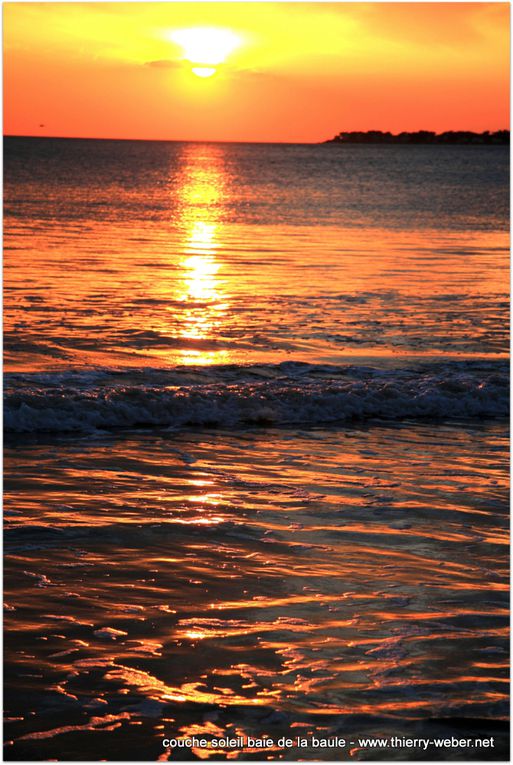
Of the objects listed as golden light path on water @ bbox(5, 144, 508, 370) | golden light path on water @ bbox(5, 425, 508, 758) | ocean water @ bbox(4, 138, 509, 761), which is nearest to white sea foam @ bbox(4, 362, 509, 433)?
ocean water @ bbox(4, 138, 509, 761)

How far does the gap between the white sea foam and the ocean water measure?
46 millimetres

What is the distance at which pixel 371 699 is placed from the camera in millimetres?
5391

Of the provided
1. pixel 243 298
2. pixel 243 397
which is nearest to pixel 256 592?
pixel 243 397

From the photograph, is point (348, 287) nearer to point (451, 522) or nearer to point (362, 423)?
point (362, 423)

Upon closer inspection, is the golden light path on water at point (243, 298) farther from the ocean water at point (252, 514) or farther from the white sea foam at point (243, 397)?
the white sea foam at point (243, 397)

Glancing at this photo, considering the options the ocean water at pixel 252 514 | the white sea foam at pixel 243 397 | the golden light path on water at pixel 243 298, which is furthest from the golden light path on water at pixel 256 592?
the golden light path on water at pixel 243 298

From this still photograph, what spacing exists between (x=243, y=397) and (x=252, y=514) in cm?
521

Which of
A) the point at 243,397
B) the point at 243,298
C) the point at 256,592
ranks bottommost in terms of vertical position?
the point at 256,592

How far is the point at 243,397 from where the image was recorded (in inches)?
542

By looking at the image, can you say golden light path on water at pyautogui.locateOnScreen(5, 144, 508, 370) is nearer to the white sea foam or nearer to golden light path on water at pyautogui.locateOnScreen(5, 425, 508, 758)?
the white sea foam

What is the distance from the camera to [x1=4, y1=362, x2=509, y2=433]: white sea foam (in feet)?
42.2

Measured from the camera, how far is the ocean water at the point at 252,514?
17.4ft

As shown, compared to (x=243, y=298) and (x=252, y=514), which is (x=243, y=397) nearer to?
(x=252, y=514)

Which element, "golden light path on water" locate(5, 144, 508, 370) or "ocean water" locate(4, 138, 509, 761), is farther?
"golden light path on water" locate(5, 144, 508, 370)
